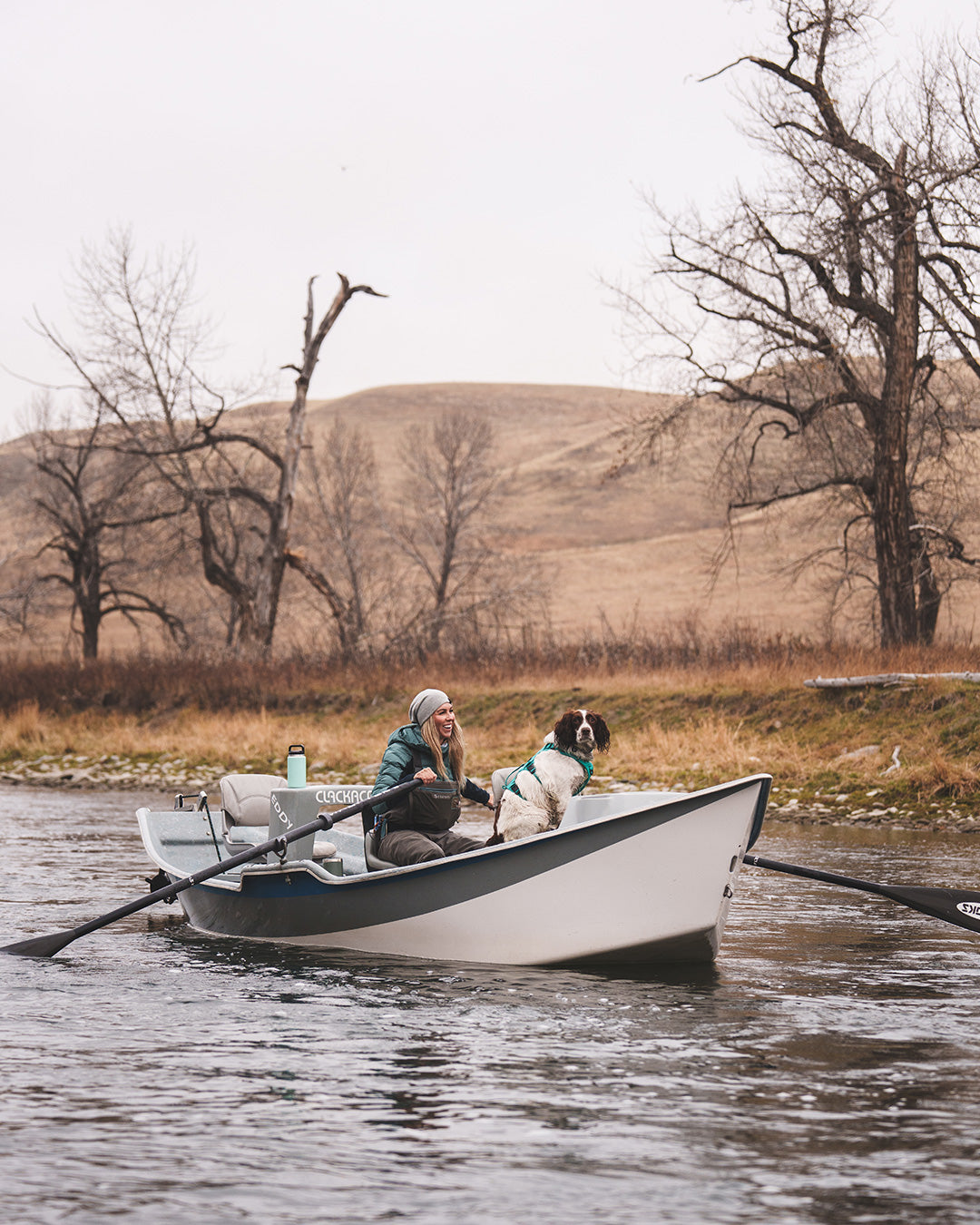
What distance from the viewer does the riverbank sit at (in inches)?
695

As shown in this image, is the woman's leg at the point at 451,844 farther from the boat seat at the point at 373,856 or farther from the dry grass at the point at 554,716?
the dry grass at the point at 554,716

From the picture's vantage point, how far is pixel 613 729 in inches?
887

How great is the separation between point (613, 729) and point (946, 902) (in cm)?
1315

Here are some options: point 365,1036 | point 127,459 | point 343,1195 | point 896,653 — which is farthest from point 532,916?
point 127,459

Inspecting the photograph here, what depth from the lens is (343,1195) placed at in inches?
202

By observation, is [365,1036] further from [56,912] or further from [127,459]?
[127,459]

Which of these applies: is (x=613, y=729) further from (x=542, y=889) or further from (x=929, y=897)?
(x=542, y=889)

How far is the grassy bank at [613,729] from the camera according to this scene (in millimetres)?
18000

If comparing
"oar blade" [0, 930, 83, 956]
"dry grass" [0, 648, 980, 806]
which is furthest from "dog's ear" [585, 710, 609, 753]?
"dry grass" [0, 648, 980, 806]

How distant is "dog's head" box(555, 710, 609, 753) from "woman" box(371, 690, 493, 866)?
2.71 ft

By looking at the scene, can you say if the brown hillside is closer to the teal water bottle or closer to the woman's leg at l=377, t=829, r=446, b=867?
the teal water bottle

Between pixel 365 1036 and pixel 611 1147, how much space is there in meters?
2.13

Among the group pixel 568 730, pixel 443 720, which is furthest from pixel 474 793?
pixel 568 730

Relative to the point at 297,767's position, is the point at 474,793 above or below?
below
